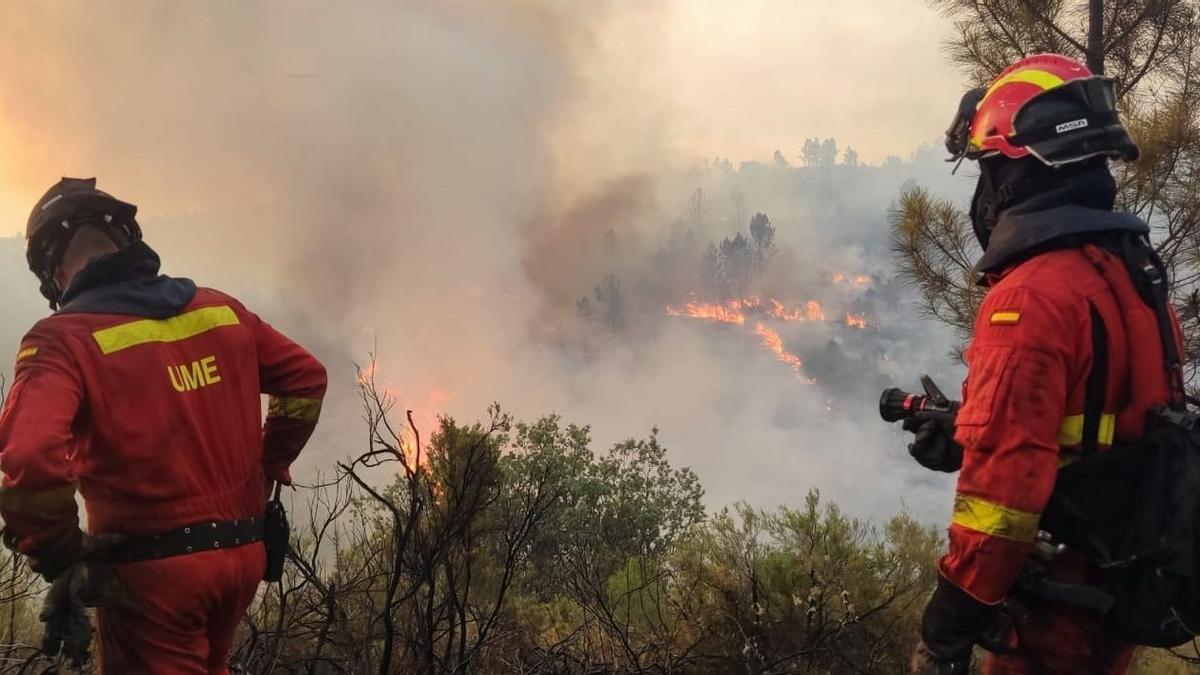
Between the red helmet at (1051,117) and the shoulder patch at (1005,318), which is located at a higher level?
the red helmet at (1051,117)

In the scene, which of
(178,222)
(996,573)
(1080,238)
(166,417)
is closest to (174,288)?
(166,417)

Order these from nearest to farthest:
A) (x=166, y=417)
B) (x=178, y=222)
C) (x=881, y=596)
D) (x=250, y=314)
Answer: (x=166, y=417) → (x=250, y=314) → (x=881, y=596) → (x=178, y=222)

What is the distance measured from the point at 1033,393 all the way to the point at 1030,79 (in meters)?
0.94

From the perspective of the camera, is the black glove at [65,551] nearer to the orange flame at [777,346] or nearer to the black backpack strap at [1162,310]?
the black backpack strap at [1162,310]

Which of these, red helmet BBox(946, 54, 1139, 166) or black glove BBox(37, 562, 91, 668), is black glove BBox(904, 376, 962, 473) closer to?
red helmet BBox(946, 54, 1139, 166)

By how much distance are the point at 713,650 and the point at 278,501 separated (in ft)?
10.4

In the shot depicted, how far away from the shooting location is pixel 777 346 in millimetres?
122500

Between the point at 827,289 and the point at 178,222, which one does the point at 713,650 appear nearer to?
the point at 178,222

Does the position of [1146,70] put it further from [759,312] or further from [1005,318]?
[759,312]

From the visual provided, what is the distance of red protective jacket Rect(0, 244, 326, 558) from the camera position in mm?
1819

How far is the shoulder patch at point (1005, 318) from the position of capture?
1.71 metres

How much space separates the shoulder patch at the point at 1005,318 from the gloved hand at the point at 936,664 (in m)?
0.81

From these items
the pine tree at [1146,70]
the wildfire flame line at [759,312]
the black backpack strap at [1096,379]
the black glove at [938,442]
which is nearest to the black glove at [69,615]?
the black glove at [938,442]

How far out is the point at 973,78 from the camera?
6.34 meters
